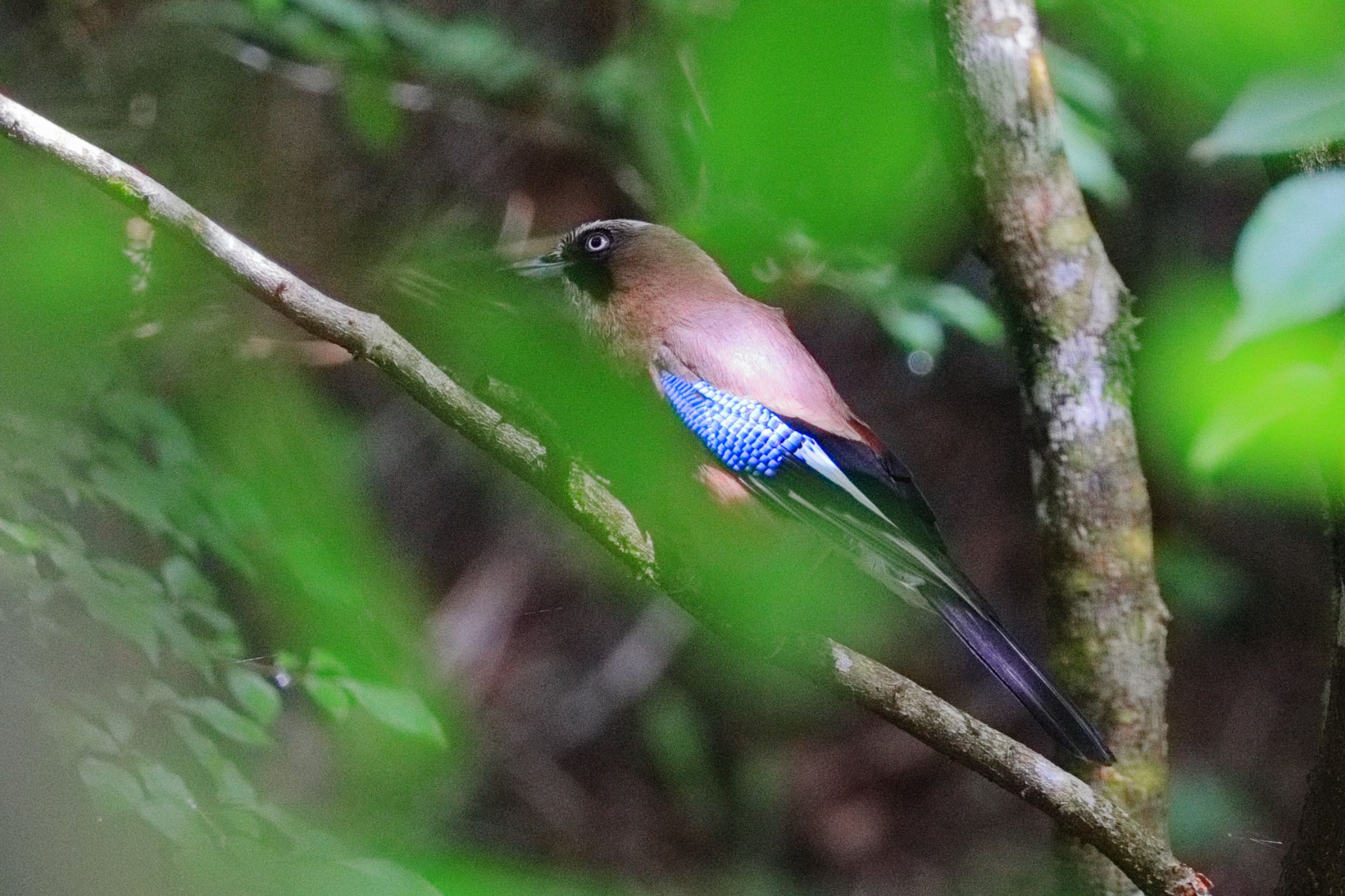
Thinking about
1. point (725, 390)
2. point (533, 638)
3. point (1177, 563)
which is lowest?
point (533, 638)

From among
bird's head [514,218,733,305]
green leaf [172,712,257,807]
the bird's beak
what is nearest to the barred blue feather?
bird's head [514,218,733,305]

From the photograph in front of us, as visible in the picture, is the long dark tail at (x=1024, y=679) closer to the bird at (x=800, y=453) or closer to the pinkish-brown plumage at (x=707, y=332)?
the bird at (x=800, y=453)

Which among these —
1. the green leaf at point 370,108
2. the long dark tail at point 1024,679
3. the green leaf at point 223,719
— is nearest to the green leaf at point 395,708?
the green leaf at point 223,719

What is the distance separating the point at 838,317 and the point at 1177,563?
0.70 m

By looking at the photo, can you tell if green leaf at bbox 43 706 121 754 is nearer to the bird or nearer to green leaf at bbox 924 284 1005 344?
the bird

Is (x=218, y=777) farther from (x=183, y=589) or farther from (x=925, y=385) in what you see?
Result: (x=925, y=385)

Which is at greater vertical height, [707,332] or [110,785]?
[707,332]

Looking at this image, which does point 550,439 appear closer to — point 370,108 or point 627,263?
point 627,263

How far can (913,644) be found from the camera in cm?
155

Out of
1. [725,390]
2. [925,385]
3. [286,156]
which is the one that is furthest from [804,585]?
[286,156]

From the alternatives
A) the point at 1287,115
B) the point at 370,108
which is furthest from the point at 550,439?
the point at 370,108

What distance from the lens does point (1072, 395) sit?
144cm

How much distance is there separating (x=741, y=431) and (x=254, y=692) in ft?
1.95

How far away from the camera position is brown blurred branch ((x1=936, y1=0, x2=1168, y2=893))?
1419 mm
